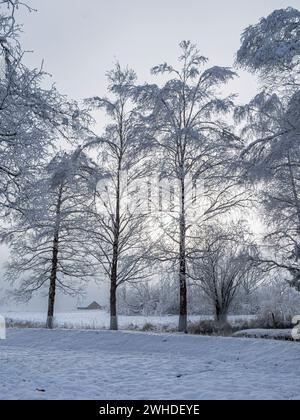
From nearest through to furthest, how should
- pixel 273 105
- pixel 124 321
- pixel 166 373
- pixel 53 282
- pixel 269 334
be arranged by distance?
1. pixel 166 373
2. pixel 273 105
3. pixel 269 334
4. pixel 53 282
5. pixel 124 321

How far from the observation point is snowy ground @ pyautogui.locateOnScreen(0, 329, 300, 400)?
642 centimetres

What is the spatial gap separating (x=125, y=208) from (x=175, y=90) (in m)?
5.35

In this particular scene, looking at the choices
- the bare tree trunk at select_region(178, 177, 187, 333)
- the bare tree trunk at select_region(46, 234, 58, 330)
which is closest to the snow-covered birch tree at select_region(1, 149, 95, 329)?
the bare tree trunk at select_region(46, 234, 58, 330)

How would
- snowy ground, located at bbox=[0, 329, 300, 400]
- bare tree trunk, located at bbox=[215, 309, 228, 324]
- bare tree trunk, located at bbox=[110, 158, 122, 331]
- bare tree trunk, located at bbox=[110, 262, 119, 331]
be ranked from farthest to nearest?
bare tree trunk, located at bbox=[215, 309, 228, 324]
bare tree trunk, located at bbox=[110, 158, 122, 331]
bare tree trunk, located at bbox=[110, 262, 119, 331]
snowy ground, located at bbox=[0, 329, 300, 400]

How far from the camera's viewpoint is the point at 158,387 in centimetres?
687

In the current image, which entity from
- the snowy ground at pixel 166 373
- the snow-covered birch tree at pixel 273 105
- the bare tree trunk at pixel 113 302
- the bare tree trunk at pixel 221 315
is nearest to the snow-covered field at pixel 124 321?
the bare tree trunk at pixel 221 315

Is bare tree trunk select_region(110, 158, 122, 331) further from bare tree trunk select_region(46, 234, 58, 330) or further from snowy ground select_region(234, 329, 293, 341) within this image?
snowy ground select_region(234, 329, 293, 341)

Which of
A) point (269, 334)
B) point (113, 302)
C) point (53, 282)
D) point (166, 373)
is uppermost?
point (53, 282)

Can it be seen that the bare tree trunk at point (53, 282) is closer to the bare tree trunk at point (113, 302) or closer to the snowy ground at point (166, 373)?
the bare tree trunk at point (113, 302)

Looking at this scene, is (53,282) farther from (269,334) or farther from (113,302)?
(269,334)

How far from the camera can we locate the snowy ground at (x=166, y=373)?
6422 mm

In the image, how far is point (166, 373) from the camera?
8.22 metres

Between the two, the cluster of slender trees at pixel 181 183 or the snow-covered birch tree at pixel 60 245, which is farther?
the snow-covered birch tree at pixel 60 245

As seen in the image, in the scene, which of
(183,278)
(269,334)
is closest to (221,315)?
(269,334)
